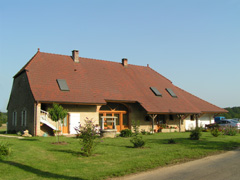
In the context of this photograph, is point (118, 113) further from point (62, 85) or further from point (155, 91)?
point (62, 85)

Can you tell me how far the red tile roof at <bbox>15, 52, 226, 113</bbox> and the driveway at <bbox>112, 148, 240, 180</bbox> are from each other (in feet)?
45.6

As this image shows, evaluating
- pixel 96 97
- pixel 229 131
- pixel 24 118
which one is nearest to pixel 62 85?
pixel 96 97

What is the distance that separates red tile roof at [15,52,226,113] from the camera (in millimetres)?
22969

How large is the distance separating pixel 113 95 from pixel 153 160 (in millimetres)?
15506

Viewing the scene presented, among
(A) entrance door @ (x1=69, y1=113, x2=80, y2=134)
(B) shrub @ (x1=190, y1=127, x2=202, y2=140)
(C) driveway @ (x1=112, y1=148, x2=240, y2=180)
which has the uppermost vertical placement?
(A) entrance door @ (x1=69, y1=113, x2=80, y2=134)

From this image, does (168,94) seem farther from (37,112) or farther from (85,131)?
(85,131)

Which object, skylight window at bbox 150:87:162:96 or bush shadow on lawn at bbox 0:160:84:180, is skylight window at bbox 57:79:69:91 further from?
bush shadow on lawn at bbox 0:160:84:180

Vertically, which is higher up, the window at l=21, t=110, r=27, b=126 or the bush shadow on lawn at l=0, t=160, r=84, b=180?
the window at l=21, t=110, r=27, b=126

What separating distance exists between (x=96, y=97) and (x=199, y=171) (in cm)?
1621

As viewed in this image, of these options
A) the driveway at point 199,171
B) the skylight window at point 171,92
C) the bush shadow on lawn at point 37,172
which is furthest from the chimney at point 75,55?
the driveway at point 199,171

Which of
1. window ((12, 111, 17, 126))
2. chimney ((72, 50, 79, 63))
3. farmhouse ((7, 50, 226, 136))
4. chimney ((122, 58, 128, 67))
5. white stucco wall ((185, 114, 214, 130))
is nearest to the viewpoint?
farmhouse ((7, 50, 226, 136))

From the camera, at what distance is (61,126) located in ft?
74.4

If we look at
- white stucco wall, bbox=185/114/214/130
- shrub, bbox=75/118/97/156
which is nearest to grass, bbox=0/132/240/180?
shrub, bbox=75/118/97/156

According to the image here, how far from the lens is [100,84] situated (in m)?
26.7
